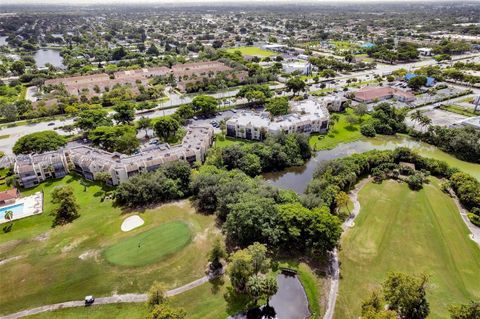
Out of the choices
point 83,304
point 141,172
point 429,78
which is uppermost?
point 429,78

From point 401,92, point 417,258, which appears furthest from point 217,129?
point 401,92

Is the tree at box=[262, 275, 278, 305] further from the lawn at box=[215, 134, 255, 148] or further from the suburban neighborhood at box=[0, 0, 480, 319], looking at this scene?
the lawn at box=[215, 134, 255, 148]

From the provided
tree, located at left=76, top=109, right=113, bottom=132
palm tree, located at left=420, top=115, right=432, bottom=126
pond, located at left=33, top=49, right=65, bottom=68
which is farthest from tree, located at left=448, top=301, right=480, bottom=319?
pond, located at left=33, top=49, right=65, bottom=68

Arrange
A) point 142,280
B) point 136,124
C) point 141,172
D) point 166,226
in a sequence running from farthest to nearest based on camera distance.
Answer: point 136,124
point 141,172
point 166,226
point 142,280

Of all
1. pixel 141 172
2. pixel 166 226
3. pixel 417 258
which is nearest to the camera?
pixel 417 258

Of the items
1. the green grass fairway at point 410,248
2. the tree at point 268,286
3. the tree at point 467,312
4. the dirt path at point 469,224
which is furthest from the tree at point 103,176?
the dirt path at point 469,224

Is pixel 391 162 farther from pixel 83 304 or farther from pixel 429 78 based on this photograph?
pixel 429 78
